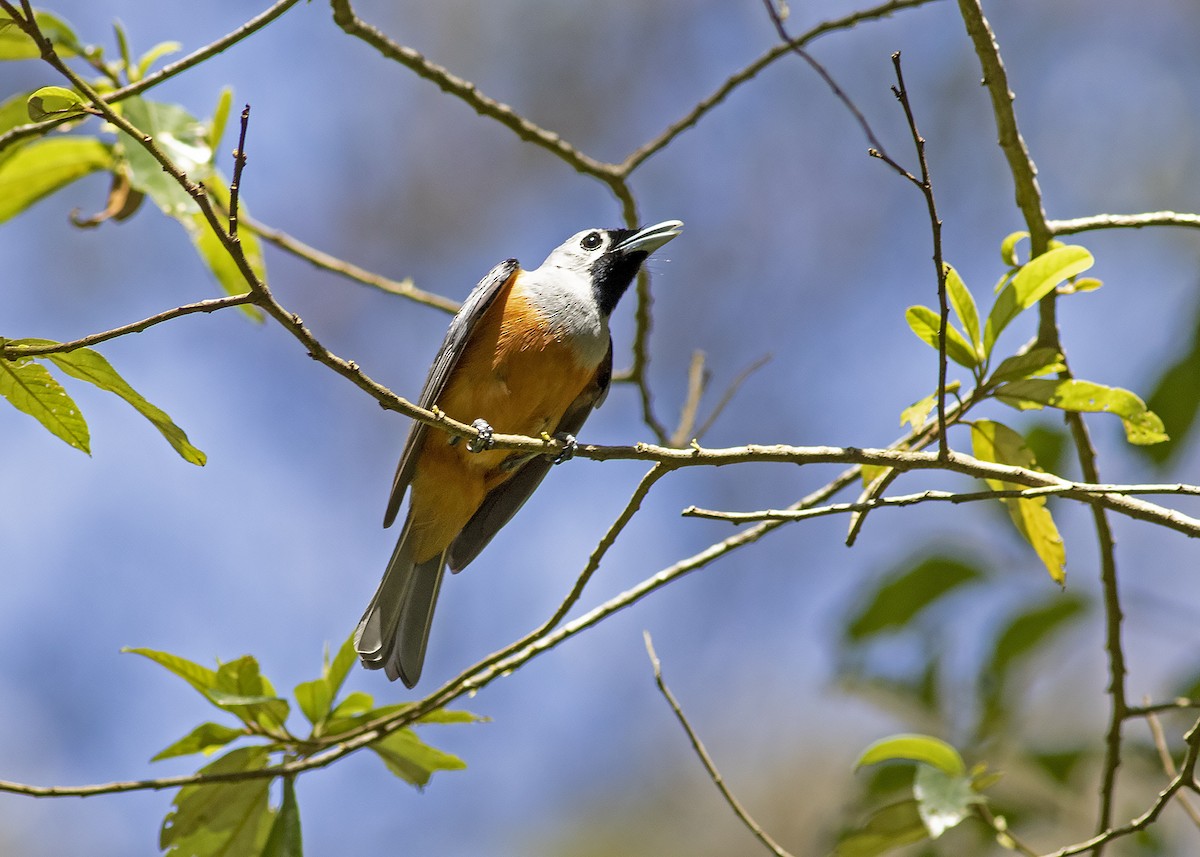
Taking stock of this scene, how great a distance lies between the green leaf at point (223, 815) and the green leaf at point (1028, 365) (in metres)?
1.97

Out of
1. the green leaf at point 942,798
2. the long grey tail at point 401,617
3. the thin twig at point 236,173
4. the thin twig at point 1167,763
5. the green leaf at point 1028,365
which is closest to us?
the thin twig at point 236,173

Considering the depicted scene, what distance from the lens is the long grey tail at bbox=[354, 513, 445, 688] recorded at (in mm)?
3898

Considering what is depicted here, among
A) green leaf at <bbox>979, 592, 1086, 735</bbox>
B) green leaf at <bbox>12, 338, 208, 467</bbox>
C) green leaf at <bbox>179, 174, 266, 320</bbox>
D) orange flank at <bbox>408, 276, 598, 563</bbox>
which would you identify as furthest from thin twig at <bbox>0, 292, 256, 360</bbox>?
green leaf at <bbox>979, 592, 1086, 735</bbox>

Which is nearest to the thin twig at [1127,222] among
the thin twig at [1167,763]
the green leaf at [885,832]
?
the thin twig at [1167,763]

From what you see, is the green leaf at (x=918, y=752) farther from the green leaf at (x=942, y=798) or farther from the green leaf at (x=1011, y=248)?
the green leaf at (x=1011, y=248)

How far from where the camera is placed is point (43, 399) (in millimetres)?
2236

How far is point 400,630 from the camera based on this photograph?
13.1ft

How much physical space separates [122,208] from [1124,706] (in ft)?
10.5

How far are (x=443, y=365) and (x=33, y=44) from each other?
5.35ft

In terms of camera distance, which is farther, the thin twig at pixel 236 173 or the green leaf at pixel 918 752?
the green leaf at pixel 918 752

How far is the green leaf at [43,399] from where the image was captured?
7.20 feet

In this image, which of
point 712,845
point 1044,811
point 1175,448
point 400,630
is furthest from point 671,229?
point 712,845

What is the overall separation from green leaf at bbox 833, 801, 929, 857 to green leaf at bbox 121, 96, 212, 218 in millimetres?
2416

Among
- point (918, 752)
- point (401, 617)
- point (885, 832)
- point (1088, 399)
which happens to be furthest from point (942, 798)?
point (401, 617)
